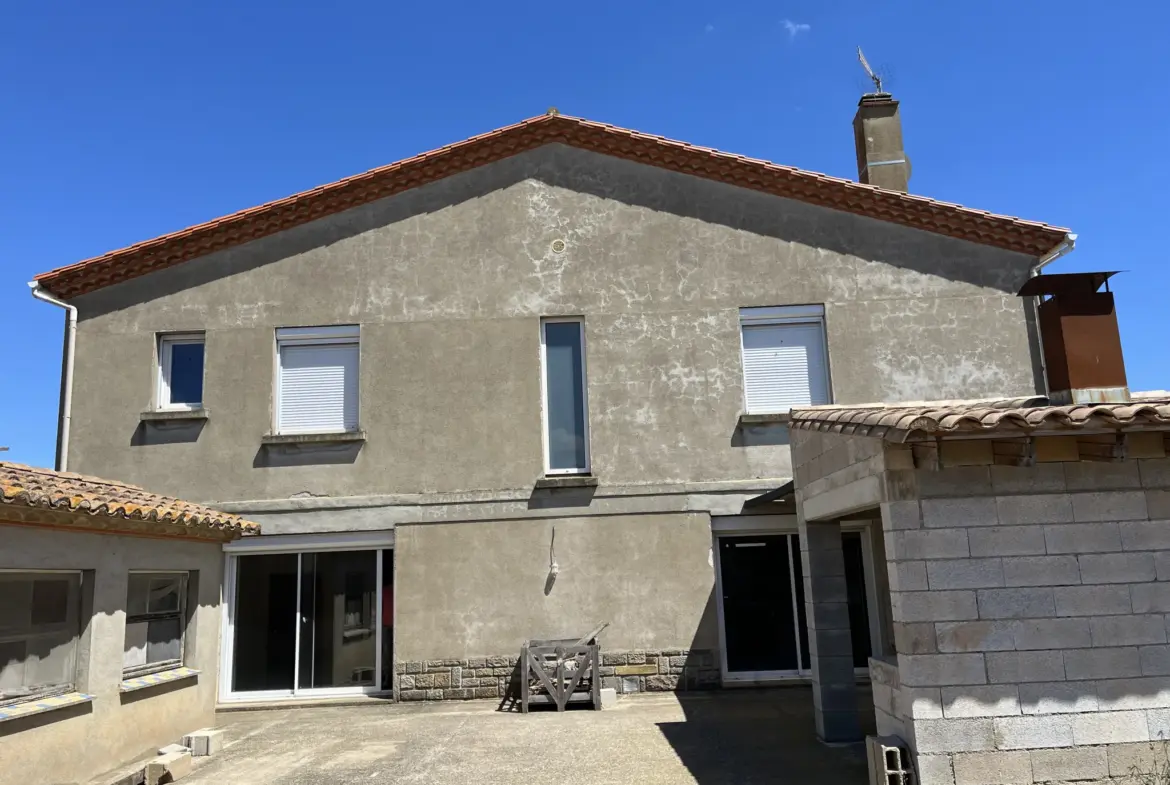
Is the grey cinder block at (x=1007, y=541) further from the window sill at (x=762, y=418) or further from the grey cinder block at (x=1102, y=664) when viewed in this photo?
the window sill at (x=762, y=418)

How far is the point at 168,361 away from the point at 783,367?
9537 mm

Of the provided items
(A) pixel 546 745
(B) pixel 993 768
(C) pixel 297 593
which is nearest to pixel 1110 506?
(B) pixel 993 768

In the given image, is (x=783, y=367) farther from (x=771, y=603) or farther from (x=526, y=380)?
(x=526, y=380)

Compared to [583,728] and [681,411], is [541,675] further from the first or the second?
[681,411]

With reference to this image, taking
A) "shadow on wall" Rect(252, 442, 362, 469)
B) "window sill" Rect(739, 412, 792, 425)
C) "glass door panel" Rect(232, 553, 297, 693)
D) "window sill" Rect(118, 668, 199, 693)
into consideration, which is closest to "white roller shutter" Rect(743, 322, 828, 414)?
"window sill" Rect(739, 412, 792, 425)

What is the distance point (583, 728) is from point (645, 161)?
8.31 metres

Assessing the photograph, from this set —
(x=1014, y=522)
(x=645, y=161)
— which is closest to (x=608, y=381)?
(x=645, y=161)

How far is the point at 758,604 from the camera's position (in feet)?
Result: 38.8

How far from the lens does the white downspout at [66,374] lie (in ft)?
40.3

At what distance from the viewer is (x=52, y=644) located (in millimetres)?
7980

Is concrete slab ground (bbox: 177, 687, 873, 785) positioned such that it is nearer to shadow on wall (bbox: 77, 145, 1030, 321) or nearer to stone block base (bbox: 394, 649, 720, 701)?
stone block base (bbox: 394, 649, 720, 701)

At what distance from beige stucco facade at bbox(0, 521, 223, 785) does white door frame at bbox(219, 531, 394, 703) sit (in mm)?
1216

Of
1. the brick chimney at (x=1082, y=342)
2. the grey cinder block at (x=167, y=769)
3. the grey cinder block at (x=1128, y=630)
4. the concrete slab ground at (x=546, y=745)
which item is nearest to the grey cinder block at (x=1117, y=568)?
the grey cinder block at (x=1128, y=630)

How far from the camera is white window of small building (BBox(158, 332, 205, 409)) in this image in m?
12.6
